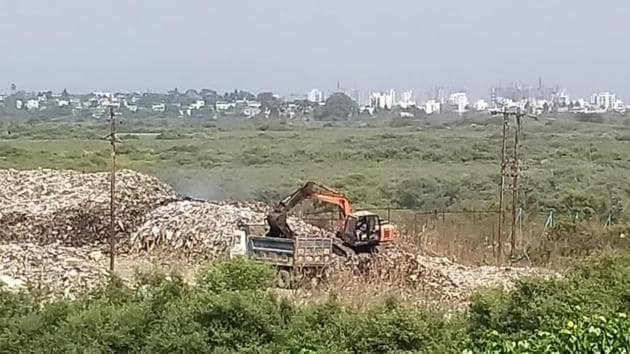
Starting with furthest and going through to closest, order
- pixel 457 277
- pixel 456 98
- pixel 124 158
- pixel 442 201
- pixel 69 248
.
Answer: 1. pixel 456 98
2. pixel 124 158
3. pixel 442 201
4. pixel 69 248
5. pixel 457 277

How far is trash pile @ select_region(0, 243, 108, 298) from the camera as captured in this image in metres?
15.7

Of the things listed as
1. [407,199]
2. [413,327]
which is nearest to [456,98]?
[407,199]

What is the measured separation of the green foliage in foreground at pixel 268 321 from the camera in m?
10.1

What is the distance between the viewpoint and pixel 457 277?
19312mm

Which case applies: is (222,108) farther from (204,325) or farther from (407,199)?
(204,325)

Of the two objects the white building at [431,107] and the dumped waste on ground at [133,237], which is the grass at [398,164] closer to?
the dumped waste on ground at [133,237]

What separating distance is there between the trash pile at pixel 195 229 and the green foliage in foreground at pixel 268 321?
8.81m

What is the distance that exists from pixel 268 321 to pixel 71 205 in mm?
14959

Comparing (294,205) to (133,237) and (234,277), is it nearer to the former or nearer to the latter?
(133,237)

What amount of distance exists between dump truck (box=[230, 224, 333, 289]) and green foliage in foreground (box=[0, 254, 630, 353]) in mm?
5926

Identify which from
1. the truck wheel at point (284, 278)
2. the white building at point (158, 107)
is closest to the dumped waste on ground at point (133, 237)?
the truck wheel at point (284, 278)

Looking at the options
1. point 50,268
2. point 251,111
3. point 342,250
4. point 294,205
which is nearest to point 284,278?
point 342,250

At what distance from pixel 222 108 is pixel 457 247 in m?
53.0

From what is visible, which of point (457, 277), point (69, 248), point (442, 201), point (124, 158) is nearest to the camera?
point (457, 277)
